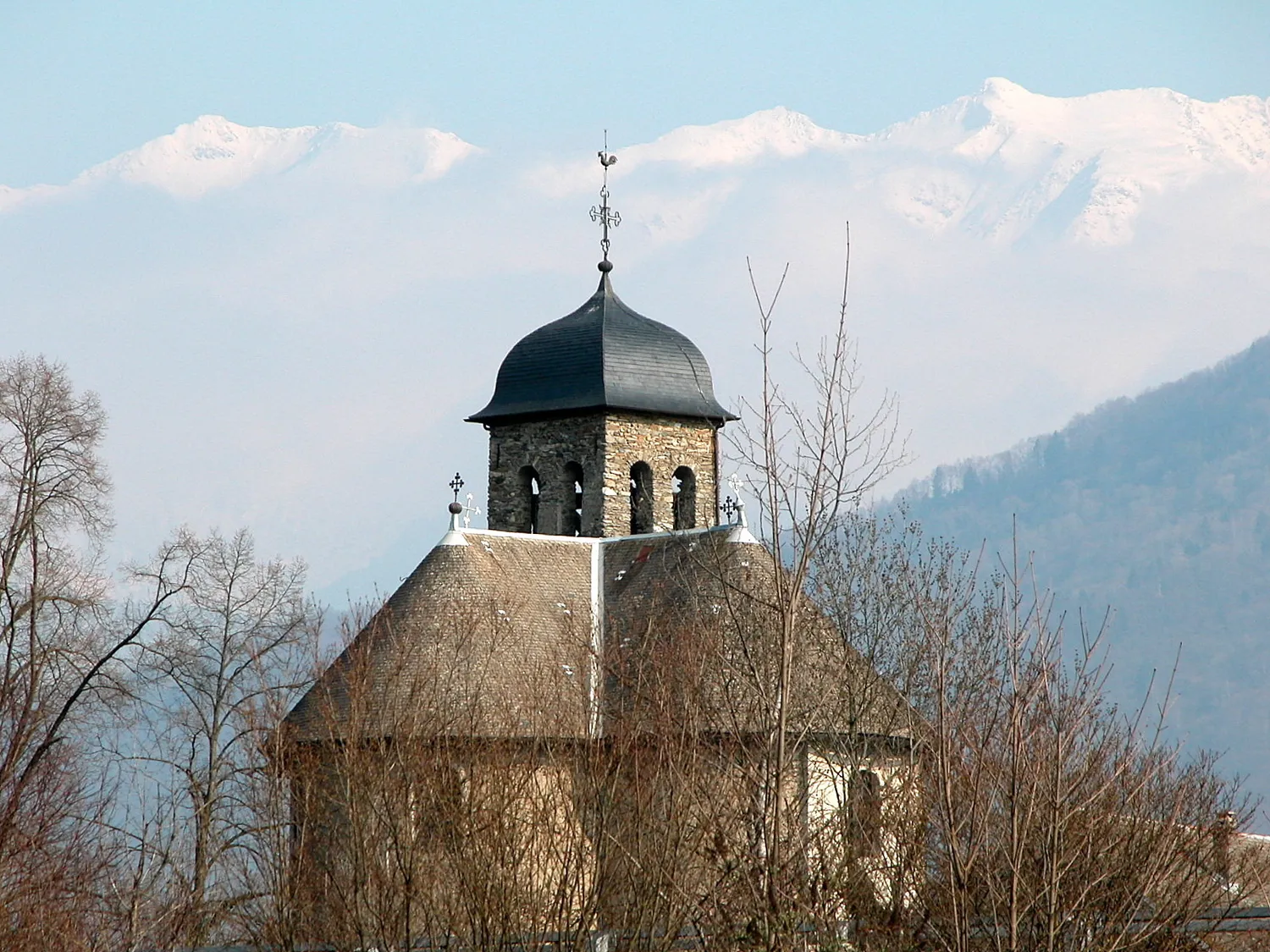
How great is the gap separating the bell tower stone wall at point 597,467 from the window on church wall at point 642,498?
0.03 metres

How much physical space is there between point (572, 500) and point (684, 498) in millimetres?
1919

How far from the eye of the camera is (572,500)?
107 ft

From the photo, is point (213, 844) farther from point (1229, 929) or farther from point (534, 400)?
point (1229, 929)

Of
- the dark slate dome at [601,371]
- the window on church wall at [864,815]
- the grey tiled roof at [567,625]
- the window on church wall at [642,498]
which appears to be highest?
the dark slate dome at [601,371]

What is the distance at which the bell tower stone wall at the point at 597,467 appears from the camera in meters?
31.9

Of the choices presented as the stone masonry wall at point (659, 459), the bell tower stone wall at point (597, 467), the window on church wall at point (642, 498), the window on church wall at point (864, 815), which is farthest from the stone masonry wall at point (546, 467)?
the window on church wall at point (864, 815)

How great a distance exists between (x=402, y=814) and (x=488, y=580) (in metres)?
12.9

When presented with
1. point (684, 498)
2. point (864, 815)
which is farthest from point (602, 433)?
point (864, 815)

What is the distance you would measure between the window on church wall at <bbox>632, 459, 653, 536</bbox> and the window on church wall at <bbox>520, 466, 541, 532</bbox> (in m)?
1.63

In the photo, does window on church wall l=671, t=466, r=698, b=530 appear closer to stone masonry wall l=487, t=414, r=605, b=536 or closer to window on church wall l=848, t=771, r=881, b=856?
stone masonry wall l=487, t=414, r=605, b=536

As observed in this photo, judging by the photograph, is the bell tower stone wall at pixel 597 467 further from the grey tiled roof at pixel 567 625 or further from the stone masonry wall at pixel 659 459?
the grey tiled roof at pixel 567 625

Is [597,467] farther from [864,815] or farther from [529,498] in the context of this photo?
[864,815]

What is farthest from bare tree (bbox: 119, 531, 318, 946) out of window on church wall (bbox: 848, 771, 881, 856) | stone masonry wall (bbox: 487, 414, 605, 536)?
window on church wall (bbox: 848, 771, 881, 856)

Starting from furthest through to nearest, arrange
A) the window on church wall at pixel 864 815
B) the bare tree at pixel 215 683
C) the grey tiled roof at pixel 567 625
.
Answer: the bare tree at pixel 215 683
the grey tiled roof at pixel 567 625
the window on church wall at pixel 864 815
